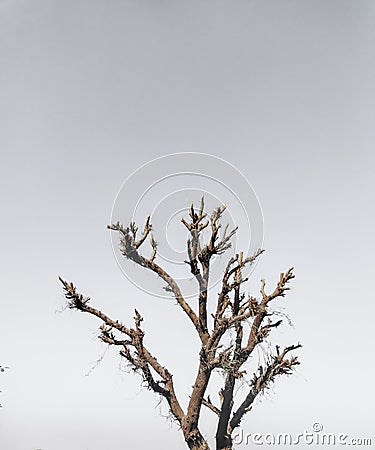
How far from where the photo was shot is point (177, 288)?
45.9 ft

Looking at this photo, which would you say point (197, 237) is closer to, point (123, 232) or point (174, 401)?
point (123, 232)

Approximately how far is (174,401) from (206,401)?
1.37 metres

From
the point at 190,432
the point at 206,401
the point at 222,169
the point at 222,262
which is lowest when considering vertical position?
the point at 190,432

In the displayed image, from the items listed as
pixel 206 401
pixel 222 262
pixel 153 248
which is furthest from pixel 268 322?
pixel 153 248

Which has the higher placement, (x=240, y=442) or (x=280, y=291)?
(x=280, y=291)

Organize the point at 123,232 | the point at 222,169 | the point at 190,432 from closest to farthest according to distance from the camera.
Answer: the point at 190,432, the point at 123,232, the point at 222,169

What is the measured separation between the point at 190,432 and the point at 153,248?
5679 millimetres

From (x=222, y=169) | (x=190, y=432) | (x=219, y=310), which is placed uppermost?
(x=222, y=169)

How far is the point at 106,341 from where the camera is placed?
13109 mm

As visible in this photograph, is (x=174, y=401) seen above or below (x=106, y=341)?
A: below

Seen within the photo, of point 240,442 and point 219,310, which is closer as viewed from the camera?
point 219,310

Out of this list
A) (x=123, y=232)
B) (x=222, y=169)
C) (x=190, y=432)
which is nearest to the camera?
(x=190, y=432)

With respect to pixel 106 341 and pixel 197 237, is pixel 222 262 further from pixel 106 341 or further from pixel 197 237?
pixel 106 341

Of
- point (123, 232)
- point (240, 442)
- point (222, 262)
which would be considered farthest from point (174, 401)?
point (123, 232)
